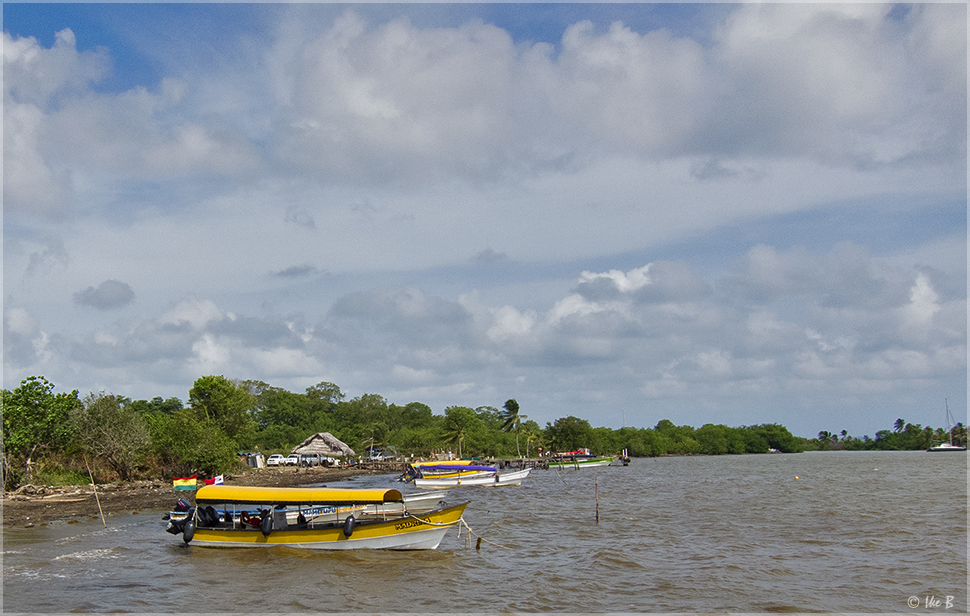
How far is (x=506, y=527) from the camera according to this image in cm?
2891

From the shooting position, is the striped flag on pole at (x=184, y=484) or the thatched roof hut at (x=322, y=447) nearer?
the striped flag on pole at (x=184, y=484)

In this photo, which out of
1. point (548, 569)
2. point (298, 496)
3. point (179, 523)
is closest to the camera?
point (548, 569)

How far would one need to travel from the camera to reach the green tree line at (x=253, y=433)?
3878 cm

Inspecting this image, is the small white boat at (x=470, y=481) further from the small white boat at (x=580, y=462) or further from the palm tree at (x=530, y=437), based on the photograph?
the palm tree at (x=530, y=437)

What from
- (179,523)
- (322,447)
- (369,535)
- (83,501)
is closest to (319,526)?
(369,535)

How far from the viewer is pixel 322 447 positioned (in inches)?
3002

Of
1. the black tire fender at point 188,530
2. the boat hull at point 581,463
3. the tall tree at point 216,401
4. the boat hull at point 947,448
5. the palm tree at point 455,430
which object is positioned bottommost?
the boat hull at point 947,448

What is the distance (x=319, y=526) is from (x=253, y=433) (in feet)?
222

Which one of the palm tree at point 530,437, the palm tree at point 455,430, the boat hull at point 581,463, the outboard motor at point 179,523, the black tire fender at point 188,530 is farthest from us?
the palm tree at point 530,437

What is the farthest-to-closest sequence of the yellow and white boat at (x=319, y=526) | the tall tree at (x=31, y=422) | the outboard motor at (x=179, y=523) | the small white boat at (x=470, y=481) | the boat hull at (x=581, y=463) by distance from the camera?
the boat hull at (x=581, y=463) < the small white boat at (x=470, y=481) < the tall tree at (x=31, y=422) < the outboard motor at (x=179, y=523) < the yellow and white boat at (x=319, y=526)

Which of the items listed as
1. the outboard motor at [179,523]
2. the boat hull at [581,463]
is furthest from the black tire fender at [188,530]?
the boat hull at [581,463]

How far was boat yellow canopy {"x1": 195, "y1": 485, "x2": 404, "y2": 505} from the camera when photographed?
2038 cm

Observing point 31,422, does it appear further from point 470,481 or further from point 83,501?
point 470,481

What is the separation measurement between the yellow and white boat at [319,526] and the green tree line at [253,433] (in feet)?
54.8
